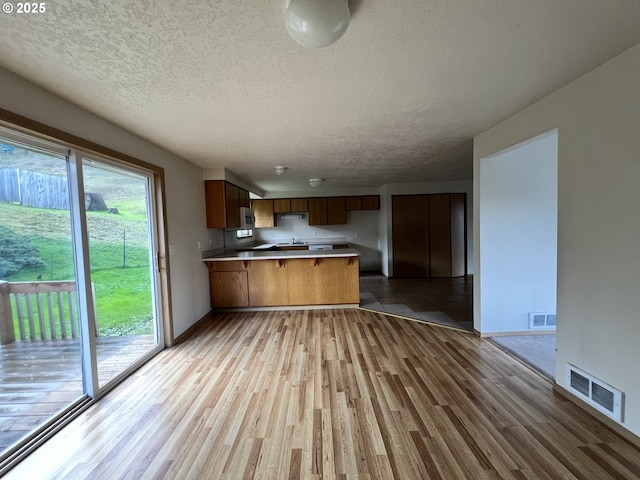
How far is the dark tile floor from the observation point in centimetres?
368

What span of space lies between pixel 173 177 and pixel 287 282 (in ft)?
7.14

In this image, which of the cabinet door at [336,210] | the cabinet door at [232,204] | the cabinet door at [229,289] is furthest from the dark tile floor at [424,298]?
the cabinet door at [232,204]

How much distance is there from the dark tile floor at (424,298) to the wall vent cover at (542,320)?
24.7 inches

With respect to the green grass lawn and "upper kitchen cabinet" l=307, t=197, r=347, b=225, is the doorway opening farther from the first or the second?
"upper kitchen cabinet" l=307, t=197, r=347, b=225

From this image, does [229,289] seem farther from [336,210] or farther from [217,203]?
[336,210]

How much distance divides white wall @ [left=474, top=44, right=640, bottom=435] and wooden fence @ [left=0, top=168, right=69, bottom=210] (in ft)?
11.8

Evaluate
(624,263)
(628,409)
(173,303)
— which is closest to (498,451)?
(628,409)

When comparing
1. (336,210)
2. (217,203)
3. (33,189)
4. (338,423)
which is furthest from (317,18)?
(336,210)

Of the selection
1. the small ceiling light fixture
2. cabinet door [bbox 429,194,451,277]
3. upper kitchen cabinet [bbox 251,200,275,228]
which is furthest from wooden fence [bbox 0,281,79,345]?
cabinet door [bbox 429,194,451,277]

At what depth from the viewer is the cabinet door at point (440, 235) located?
6.21 m

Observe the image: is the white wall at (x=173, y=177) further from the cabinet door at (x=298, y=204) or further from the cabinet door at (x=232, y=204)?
the cabinet door at (x=298, y=204)

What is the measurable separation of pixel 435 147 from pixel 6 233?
3.87m

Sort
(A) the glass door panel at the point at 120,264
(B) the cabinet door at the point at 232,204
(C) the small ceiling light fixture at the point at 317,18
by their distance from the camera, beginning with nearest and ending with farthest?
(C) the small ceiling light fixture at the point at 317,18, (A) the glass door panel at the point at 120,264, (B) the cabinet door at the point at 232,204

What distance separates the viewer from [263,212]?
275 inches
